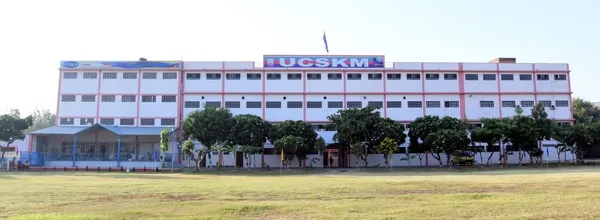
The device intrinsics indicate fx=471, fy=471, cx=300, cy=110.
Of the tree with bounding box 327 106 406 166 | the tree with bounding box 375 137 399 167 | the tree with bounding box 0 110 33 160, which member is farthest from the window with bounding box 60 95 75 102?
the tree with bounding box 375 137 399 167

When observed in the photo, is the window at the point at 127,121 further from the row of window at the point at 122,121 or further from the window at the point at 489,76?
the window at the point at 489,76

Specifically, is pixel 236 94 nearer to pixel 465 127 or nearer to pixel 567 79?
pixel 465 127

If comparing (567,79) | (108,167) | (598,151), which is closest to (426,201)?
(108,167)

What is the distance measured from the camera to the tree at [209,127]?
45.3 meters

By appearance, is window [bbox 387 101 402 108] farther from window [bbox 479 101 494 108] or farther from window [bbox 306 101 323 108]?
window [bbox 479 101 494 108]

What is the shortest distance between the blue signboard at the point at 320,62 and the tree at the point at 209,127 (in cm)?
1021

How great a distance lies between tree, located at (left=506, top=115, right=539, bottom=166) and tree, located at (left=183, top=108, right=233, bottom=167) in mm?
27006

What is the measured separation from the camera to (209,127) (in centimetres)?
4506

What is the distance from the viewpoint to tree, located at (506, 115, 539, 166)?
4441 centimetres

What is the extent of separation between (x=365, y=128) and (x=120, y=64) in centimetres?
2882

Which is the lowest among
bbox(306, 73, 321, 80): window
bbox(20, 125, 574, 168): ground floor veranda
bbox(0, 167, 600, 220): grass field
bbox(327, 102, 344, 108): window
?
bbox(0, 167, 600, 220): grass field

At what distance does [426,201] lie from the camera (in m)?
13.5

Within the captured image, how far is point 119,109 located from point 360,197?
4361 centimetres

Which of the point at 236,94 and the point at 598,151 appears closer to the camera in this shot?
the point at 236,94
